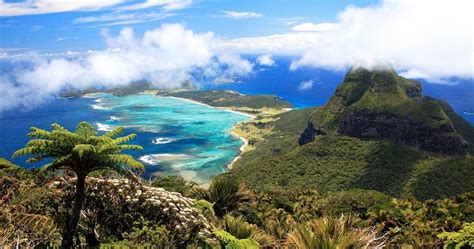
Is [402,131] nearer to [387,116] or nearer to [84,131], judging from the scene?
[387,116]

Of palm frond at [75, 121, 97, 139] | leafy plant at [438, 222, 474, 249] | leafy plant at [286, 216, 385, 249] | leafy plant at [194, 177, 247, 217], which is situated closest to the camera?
leafy plant at [286, 216, 385, 249]

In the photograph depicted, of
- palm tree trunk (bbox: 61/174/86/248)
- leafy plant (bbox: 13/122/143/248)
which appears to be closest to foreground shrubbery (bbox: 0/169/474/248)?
palm tree trunk (bbox: 61/174/86/248)

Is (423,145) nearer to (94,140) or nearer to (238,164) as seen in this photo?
(238,164)

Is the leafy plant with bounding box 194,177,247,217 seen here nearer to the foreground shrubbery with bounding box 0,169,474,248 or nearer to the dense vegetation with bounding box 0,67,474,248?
the dense vegetation with bounding box 0,67,474,248

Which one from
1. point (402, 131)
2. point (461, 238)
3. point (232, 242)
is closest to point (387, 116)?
point (402, 131)

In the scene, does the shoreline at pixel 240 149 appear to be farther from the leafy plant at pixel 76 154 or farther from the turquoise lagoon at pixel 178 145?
the leafy plant at pixel 76 154

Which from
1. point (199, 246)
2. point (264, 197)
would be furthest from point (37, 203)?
point (264, 197)

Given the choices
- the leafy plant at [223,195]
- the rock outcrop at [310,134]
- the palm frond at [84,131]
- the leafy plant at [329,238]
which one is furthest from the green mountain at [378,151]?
the leafy plant at [329,238]

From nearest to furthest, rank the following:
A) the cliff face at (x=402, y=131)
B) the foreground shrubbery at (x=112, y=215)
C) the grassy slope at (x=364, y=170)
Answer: the foreground shrubbery at (x=112, y=215) → the grassy slope at (x=364, y=170) → the cliff face at (x=402, y=131)

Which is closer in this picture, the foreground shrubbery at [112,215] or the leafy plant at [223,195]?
the foreground shrubbery at [112,215]
